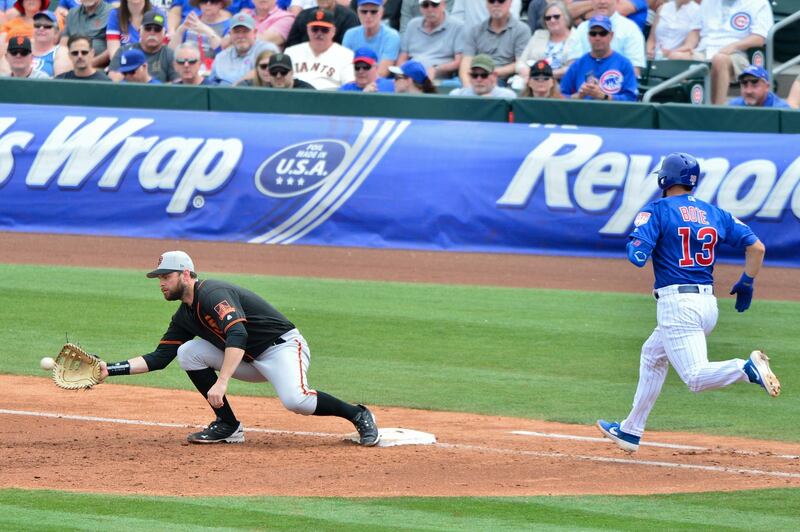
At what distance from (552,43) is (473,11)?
172 centimetres

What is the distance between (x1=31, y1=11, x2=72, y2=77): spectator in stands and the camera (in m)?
18.5

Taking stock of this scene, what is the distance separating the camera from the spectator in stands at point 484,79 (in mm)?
16156

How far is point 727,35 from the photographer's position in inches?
674

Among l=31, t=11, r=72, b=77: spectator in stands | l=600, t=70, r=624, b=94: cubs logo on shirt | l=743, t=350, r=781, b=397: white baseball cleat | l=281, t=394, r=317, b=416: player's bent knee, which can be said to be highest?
l=743, t=350, r=781, b=397: white baseball cleat

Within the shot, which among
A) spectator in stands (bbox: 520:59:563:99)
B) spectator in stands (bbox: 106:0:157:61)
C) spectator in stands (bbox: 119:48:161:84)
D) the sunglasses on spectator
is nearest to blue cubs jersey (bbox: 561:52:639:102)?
spectator in stands (bbox: 520:59:563:99)

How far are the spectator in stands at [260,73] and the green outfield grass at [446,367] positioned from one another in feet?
12.5

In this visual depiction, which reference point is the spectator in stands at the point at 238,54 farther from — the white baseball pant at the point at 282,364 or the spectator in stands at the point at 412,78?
the white baseball pant at the point at 282,364

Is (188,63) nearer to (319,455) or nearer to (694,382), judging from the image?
(319,455)

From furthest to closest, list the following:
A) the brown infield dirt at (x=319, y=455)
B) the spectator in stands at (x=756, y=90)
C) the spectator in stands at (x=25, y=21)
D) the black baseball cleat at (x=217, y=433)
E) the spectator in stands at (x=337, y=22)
→ the spectator in stands at (x=25, y=21), the spectator in stands at (x=337, y=22), the spectator in stands at (x=756, y=90), the black baseball cleat at (x=217, y=433), the brown infield dirt at (x=319, y=455)


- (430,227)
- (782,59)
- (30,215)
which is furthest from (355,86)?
(782,59)

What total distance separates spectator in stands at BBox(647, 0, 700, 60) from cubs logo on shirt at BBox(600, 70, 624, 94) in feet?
5.17

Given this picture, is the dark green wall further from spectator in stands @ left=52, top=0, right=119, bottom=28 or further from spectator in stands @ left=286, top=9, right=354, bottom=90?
spectator in stands @ left=52, top=0, right=119, bottom=28

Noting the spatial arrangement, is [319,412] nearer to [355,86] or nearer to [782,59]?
[355,86]

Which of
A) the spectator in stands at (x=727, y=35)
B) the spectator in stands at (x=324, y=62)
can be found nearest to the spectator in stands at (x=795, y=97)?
the spectator in stands at (x=727, y=35)
